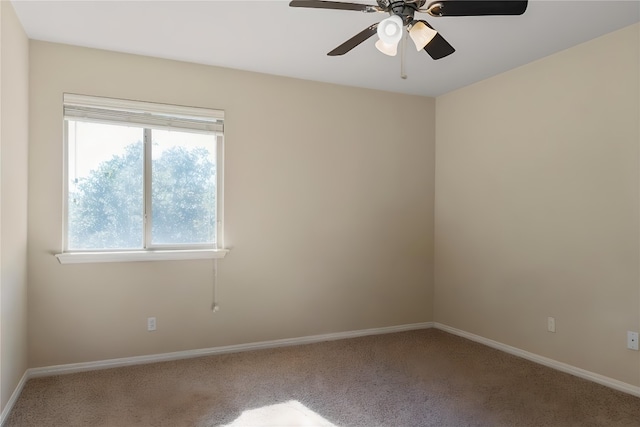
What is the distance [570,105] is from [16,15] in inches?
152

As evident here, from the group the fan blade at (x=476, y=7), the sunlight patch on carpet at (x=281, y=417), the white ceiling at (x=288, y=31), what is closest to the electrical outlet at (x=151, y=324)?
the sunlight patch on carpet at (x=281, y=417)

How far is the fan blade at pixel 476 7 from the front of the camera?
5.95 ft

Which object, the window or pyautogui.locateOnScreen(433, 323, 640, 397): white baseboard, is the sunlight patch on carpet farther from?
pyautogui.locateOnScreen(433, 323, 640, 397): white baseboard

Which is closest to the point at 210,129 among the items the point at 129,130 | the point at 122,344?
the point at 129,130

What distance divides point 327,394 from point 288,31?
8.11 ft

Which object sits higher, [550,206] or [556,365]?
[550,206]

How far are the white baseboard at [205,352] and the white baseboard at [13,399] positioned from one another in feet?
0.33

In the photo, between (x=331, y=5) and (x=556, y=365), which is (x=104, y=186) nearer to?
(x=331, y=5)

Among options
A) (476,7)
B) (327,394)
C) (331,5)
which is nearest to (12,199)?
(331,5)

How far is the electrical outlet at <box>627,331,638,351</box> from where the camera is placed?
2.73 meters

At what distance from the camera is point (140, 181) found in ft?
11.0

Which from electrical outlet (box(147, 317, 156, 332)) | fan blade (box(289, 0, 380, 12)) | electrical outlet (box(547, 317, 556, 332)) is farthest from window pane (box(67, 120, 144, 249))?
electrical outlet (box(547, 317, 556, 332))

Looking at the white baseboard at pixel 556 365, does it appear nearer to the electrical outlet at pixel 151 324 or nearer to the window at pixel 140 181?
the window at pixel 140 181

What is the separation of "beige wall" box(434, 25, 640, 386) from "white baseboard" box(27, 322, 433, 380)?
68 centimetres
